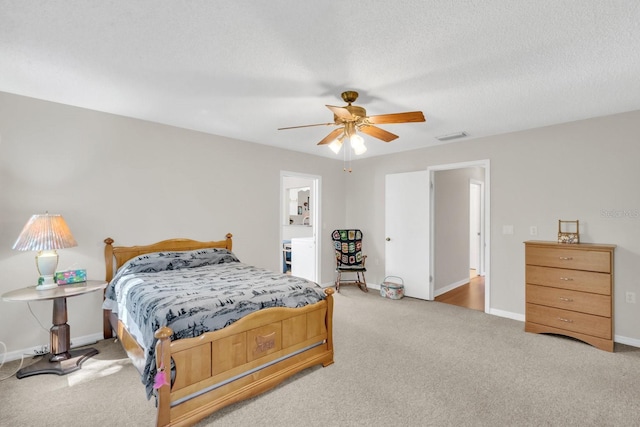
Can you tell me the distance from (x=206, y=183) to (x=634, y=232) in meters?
4.79

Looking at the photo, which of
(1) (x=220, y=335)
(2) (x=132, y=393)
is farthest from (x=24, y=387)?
(1) (x=220, y=335)

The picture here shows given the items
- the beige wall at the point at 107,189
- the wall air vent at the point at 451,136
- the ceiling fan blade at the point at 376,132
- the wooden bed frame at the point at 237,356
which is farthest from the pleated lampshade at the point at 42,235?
the wall air vent at the point at 451,136

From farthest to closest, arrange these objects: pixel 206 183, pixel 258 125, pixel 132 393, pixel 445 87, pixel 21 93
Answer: pixel 206 183 → pixel 258 125 → pixel 21 93 → pixel 445 87 → pixel 132 393

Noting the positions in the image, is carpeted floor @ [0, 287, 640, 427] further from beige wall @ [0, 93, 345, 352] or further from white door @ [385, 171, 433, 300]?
white door @ [385, 171, 433, 300]

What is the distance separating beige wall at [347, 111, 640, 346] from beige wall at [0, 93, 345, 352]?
2939 mm

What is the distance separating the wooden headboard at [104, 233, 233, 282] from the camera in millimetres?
3223

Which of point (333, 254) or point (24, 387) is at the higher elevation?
point (333, 254)

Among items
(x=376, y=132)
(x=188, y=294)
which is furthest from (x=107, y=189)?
(x=376, y=132)

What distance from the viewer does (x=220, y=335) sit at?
2.05 metres

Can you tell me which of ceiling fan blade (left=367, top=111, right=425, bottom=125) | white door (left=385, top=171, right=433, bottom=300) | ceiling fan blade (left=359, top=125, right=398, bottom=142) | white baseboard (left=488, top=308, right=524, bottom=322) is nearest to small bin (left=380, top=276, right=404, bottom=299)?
white door (left=385, top=171, right=433, bottom=300)

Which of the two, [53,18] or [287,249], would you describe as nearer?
[53,18]

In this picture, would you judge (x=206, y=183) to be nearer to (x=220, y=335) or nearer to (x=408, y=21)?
(x=220, y=335)

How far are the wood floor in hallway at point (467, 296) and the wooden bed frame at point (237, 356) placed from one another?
2.74 metres

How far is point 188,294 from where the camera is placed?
231cm
